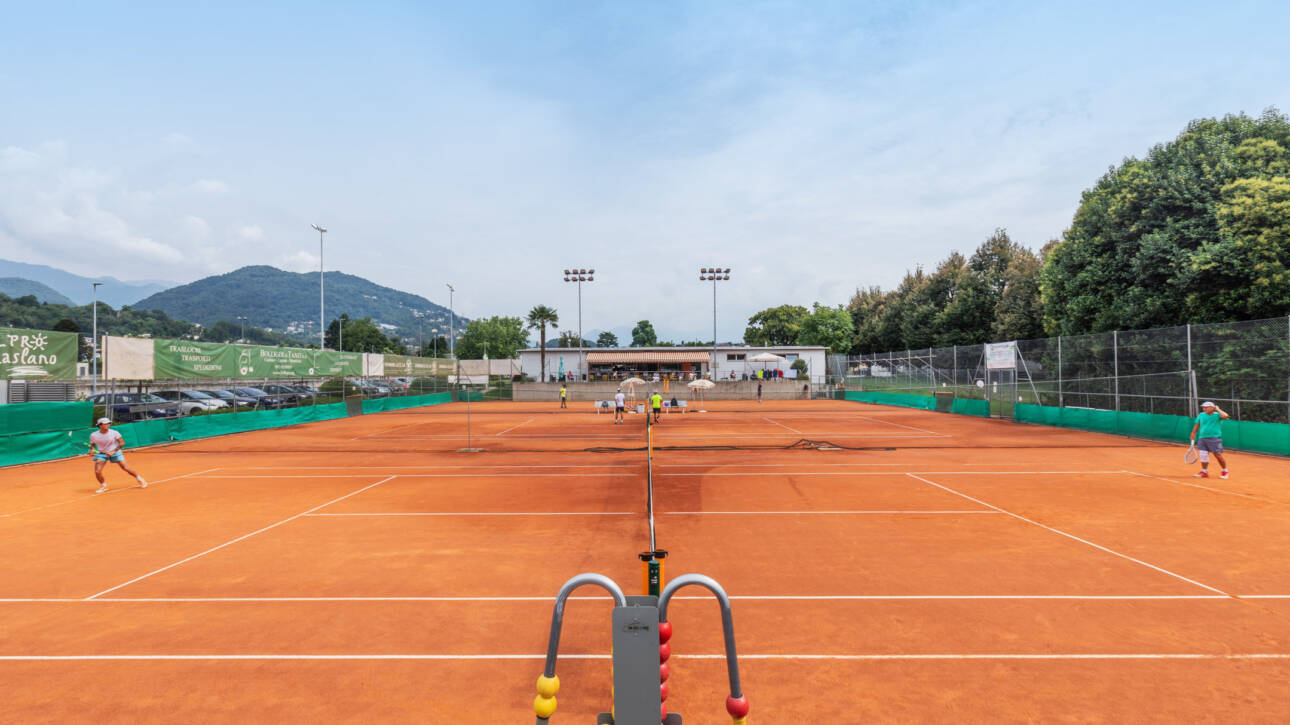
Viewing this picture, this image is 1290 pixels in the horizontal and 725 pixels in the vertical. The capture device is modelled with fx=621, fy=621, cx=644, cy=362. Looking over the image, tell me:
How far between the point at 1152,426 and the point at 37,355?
39.4 m

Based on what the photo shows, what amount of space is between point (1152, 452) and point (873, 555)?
17306 mm

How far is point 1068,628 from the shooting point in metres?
6.51

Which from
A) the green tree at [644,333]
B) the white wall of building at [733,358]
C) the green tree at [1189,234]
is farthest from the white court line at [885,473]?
the green tree at [644,333]

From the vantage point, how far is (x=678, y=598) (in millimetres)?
7625

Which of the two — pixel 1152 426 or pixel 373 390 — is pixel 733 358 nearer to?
pixel 373 390

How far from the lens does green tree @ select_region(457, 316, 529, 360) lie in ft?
416

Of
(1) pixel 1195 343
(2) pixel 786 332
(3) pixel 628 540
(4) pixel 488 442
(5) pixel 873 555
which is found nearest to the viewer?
(5) pixel 873 555

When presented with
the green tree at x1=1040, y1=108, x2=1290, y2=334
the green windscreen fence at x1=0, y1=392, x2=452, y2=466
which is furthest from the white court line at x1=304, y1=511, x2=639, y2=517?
the green tree at x1=1040, y1=108, x2=1290, y2=334

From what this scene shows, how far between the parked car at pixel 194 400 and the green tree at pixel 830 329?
77.6 m

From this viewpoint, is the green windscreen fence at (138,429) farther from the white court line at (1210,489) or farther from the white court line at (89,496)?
the white court line at (1210,489)

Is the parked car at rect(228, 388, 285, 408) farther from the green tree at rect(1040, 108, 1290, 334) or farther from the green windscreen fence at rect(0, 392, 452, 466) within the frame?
the green tree at rect(1040, 108, 1290, 334)

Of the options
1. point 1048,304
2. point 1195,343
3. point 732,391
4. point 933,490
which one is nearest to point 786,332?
point 732,391

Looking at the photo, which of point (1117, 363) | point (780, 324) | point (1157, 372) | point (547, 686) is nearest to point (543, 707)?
point (547, 686)

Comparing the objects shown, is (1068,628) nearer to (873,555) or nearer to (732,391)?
(873,555)
